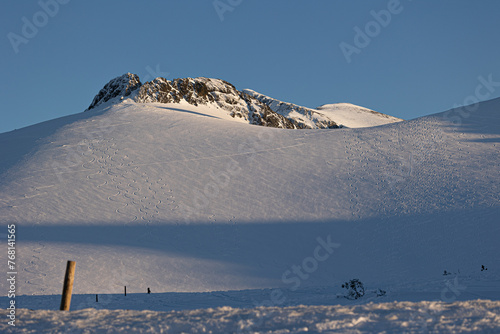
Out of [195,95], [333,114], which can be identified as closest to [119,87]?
[195,95]

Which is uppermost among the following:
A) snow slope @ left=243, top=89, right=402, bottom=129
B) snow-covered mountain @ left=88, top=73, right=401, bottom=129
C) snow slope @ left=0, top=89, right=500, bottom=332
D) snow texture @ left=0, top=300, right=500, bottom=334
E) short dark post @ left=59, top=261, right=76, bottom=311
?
snow slope @ left=243, top=89, right=402, bottom=129

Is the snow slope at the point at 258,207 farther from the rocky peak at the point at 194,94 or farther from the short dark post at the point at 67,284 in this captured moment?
the rocky peak at the point at 194,94

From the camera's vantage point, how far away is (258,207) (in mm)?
29953

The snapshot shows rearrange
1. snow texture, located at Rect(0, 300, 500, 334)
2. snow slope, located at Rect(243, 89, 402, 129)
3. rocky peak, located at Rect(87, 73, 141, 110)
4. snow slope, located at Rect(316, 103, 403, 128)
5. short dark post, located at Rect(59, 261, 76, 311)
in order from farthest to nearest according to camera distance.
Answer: snow slope, located at Rect(316, 103, 403, 128)
snow slope, located at Rect(243, 89, 402, 129)
rocky peak, located at Rect(87, 73, 141, 110)
short dark post, located at Rect(59, 261, 76, 311)
snow texture, located at Rect(0, 300, 500, 334)

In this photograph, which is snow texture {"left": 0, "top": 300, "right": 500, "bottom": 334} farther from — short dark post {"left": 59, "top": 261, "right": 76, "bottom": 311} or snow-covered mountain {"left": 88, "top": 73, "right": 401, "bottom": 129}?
snow-covered mountain {"left": 88, "top": 73, "right": 401, "bottom": 129}

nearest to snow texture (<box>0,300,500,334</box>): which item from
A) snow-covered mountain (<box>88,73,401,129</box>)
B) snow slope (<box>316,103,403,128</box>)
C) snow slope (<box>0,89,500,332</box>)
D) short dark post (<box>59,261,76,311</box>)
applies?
short dark post (<box>59,261,76,311</box>)

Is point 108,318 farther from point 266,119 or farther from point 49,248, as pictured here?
point 266,119

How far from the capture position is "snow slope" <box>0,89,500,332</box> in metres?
21.8

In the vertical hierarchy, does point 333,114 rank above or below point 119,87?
above

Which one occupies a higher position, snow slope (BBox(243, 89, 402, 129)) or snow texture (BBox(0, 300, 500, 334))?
snow slope (BBox(243, 89, 402, 129))

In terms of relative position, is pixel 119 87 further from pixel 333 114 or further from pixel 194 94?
pixel 333 114

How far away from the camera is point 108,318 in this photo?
8.47 meters

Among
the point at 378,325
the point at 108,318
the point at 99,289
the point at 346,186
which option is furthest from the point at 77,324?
the point at 346,186

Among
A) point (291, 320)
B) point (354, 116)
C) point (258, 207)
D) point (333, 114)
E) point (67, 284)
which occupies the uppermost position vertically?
point (333, 114)
